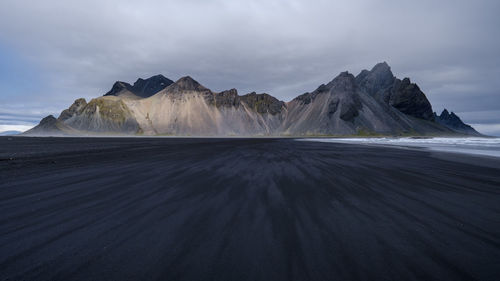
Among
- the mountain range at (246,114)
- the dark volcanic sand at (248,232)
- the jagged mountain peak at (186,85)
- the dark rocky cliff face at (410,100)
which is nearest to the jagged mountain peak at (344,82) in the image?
the mountain range at (246,114)

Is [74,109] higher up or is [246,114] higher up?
[74,109]

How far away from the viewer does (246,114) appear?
620ft

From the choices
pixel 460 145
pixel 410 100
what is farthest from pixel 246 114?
pixel 460 145

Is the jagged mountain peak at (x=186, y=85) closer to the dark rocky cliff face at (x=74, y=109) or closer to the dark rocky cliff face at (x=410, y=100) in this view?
the dark rocky cliff face at (x=74, y=109)

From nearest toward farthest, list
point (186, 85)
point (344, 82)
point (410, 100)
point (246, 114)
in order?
1. point (344, 82)
2. point (186, 85)
3. point (246, 114)
4. point (410, 100)

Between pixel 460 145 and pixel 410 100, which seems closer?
pixel 460 145

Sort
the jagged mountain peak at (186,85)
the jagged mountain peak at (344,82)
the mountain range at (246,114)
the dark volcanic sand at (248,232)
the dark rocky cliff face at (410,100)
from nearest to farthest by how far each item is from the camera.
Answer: the dark volcanic sand at (248,232) → the mountain range at (246,114) → the jagged mountain peak at (344,82) → the jagged mountain peak at (186,85) → the dark rocky cliff face at (410,100)

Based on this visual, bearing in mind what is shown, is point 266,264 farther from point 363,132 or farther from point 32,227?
point 363,132

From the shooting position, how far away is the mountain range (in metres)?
143

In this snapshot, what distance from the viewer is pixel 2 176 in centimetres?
908

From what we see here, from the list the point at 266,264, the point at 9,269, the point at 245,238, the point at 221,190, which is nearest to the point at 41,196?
the point at 9,269

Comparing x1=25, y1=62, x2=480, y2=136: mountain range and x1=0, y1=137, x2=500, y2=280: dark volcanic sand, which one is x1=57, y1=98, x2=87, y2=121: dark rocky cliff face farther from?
x1=0, y1=137, x2=500, y2=280: dark volcanic sand

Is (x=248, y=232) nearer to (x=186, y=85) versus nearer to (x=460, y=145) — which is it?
(x=460, y=145)

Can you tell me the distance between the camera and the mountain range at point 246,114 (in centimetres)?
14300
